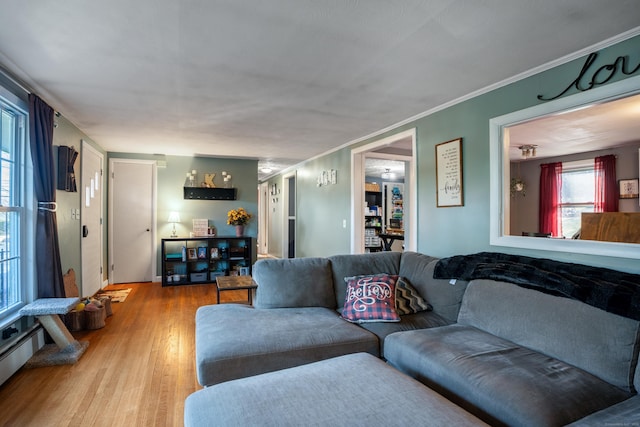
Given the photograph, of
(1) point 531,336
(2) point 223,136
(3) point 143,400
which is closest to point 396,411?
(1) point 531,336

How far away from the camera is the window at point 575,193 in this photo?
5.59 meters

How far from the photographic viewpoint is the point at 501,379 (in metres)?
1.51

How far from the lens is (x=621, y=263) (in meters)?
1.90

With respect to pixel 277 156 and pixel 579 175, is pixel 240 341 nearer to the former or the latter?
pixel 277 156

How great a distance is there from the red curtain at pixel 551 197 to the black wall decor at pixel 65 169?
24.5ft

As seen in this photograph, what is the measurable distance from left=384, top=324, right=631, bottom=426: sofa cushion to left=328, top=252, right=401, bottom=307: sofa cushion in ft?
2.61

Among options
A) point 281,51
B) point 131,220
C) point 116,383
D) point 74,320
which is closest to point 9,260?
point 74,320

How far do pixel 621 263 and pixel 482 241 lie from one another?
92 centimetres

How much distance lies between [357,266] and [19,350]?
271 cm

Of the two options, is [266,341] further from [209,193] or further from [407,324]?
[209,193]

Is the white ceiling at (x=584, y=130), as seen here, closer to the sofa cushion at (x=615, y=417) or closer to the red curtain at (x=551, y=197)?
the red curtain at (x=551, y=197)

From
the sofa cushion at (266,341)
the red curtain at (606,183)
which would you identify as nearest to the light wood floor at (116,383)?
the sofa cushion at (266,341)

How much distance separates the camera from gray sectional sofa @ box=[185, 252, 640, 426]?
55.4 inches

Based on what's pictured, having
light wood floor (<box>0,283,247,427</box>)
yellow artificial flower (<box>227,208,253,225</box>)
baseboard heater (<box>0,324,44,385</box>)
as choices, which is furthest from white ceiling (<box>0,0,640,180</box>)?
yellow artificial flower (<box>227,208,253,225</box>)
